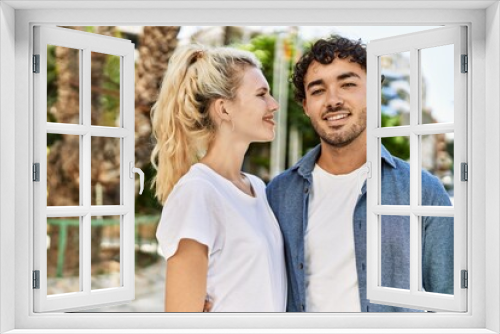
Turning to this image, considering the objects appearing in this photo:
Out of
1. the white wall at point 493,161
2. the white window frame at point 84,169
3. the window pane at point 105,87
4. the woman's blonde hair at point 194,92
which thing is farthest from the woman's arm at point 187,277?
the window pane at point 105,87

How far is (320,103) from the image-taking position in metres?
3.81

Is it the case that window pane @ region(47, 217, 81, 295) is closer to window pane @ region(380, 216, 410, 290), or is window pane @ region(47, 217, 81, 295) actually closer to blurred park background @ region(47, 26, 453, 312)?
blurred park background @ region(47, 26, 453, 312)

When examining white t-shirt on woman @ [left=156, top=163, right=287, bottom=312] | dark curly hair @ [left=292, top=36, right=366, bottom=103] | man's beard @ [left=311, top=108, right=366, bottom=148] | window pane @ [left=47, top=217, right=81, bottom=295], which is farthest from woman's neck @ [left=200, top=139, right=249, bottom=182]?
window pane @ [left=47, top=217, right=81, bottom=295]

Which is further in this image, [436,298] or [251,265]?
[251,265]

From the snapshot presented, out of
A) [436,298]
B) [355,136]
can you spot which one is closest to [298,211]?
[355,136]

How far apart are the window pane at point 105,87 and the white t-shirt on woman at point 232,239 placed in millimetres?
4835

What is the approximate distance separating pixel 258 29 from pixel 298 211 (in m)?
4.96

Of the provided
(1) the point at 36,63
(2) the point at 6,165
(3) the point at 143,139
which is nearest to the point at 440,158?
(3) the point at 143,139

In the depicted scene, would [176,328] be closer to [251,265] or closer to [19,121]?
[251,265]

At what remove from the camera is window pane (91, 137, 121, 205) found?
A: 8.59 m

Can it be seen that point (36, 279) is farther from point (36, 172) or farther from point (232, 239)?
point (232, 239)

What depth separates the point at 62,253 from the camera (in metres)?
9.37

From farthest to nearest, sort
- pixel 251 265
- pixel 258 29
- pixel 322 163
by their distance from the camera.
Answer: pixel 258 29 → pixel 322 163 → pixel 251 265

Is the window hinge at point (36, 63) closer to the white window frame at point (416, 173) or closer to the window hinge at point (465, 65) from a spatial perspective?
the white window frame at point (416, 173)
